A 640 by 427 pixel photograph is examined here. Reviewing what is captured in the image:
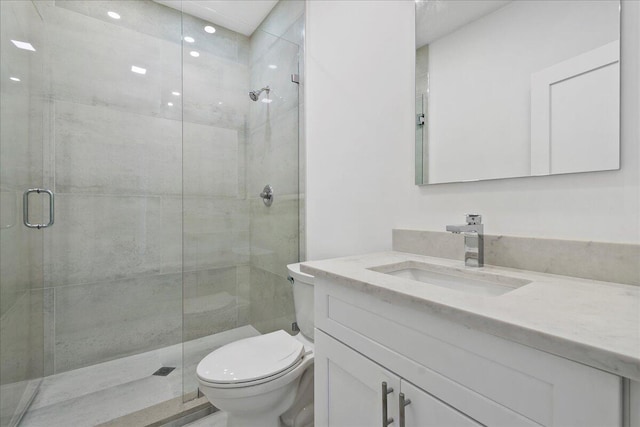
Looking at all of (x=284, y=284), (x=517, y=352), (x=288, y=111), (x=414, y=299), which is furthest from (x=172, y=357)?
(x=517, y=352)

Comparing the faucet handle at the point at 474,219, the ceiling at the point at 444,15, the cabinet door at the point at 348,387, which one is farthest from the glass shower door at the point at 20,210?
the faucet handle at the point at 474,219

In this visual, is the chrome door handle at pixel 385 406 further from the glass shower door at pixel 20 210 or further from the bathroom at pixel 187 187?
the glass shower door at pixel 20 210

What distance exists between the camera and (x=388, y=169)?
1319 millimetres

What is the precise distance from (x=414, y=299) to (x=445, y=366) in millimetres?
139

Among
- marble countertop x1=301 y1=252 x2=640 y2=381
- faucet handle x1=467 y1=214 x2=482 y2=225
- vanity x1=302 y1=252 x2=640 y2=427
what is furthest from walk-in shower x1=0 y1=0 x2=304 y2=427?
marble countertop x1=301 y1=252 x2=640 y2=381

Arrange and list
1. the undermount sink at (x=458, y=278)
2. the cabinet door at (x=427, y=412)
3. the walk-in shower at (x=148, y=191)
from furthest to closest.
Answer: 1. the walk-in shower at (x=148, y=191)
2. the undermount sink at (x=458, y=278)
3. the cabinet door at (x=427, y=412)

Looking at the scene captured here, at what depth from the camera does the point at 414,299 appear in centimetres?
62

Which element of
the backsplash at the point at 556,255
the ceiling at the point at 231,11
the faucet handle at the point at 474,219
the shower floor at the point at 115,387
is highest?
the ceiling at the point at 231,11

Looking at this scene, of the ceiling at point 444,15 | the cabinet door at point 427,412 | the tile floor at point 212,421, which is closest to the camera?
the cabinet door at point 427,412

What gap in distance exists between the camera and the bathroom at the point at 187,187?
1285 mm

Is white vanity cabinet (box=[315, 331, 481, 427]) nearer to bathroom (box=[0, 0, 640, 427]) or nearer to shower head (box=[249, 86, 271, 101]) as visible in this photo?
bathroom (box=[0, 0, 640, 427])

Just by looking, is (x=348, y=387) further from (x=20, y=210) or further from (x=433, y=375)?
(x=20, y=210)

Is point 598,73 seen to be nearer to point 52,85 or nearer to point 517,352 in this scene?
point 517,352

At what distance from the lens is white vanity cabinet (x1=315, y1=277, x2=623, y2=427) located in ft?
1.40
